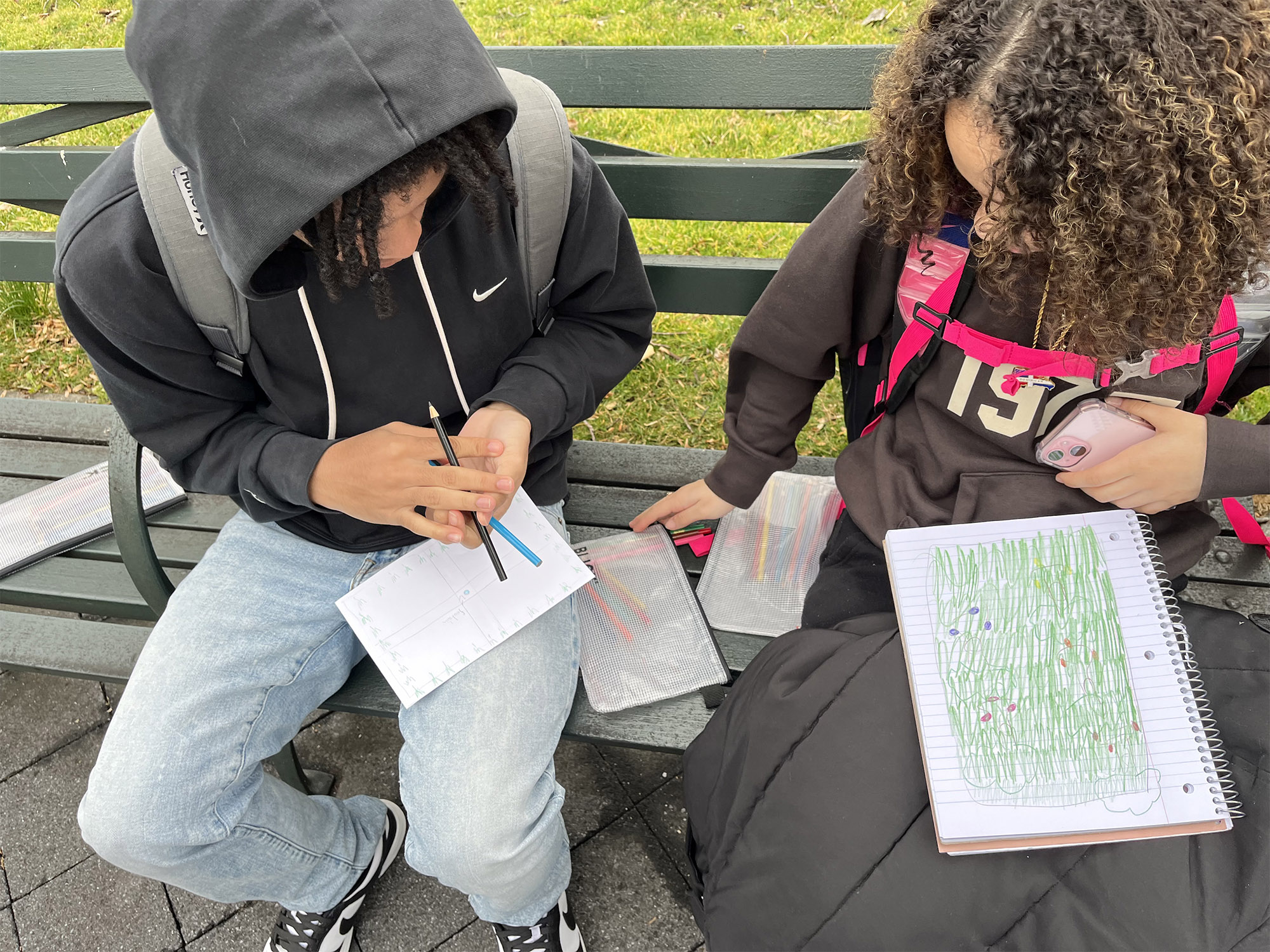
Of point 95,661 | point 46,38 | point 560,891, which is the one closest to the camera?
point 560,891

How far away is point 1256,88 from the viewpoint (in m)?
0.98

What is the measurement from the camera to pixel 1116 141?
0.98 m

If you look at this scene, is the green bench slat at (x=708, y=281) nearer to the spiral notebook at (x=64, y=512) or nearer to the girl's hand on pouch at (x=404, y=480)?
the girl's hand on pouch at (x=404, y=480)

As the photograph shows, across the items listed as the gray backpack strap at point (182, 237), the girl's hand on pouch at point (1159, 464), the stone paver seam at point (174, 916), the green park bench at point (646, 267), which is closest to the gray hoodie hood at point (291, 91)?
the gray backpack strap at point (182, 237)

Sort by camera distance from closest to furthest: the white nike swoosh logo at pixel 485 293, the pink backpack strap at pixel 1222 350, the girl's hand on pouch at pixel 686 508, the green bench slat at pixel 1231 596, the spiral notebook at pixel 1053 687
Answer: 1. the spiral notebook at pixel 1053 687
2. the pink backpack strap at pixel 1222 350
3. the white nike swoosh logo at pixel 485 293
4. the green bench slat at pixel 1231 596
5. the girl's hand on pouch at pixel 686 508

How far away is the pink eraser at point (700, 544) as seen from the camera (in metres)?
1.92

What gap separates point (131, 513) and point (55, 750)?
39.1 inches

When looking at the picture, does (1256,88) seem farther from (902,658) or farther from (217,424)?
(217,424)

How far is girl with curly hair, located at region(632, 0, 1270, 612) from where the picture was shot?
97 centimetres

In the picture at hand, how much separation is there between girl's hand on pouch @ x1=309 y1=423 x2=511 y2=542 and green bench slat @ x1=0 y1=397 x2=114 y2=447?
1.22 metres

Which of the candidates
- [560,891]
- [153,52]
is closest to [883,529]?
[560,891]

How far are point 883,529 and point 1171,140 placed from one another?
75 centimetres

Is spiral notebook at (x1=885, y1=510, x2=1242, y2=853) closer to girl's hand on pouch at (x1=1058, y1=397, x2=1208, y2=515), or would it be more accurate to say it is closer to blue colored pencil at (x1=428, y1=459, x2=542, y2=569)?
girl's hand on pouch at (x1=1058, y1=397, x2=1208, y2=515)

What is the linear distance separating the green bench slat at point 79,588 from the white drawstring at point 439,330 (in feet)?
2.90
